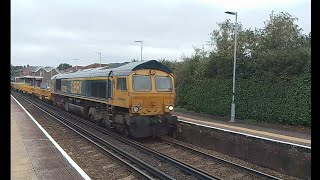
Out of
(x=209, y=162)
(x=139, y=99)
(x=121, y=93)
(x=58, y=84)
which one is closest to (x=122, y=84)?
(x=121, y=93)

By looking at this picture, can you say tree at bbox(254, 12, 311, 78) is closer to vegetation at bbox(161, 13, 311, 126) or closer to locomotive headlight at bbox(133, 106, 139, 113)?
vegetation at bbox(161, 13, 311, 126)

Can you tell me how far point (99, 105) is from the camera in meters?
18.3

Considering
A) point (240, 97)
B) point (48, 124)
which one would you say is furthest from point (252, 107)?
point (48, 124)

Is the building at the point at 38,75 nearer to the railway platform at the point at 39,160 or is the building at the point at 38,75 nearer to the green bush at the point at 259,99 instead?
the green bush at the point at 259,99

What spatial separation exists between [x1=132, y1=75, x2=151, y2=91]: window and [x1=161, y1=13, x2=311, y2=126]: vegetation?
8.21 meters

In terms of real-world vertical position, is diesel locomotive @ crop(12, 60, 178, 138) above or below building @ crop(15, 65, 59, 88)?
below

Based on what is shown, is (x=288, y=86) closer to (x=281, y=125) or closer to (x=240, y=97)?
(x=281, y=125)

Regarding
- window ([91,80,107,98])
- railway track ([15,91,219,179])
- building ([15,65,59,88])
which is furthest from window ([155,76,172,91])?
building ([15,65,59,88])

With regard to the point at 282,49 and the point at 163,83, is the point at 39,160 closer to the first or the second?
the point at 163,83

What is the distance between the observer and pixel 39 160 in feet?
32.6

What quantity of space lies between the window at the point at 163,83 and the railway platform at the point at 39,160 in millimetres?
5193

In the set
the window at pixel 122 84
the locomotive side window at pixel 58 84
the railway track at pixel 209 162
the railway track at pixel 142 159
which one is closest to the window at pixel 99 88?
the window at pixel 122 84

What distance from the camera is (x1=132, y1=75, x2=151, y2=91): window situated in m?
14.9

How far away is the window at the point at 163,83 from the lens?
15516 millimetres
